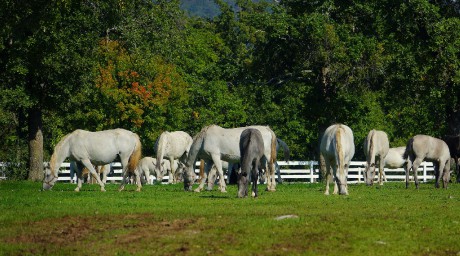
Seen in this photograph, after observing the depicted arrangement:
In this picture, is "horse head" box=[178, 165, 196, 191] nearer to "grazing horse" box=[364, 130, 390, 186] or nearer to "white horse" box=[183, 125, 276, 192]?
"white horse" box=[183, 125, 276, 192]

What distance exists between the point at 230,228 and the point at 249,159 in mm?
10485

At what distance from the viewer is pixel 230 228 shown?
19000 mm

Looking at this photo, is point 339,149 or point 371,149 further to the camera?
point 371,149

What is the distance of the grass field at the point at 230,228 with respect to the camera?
17.0 m

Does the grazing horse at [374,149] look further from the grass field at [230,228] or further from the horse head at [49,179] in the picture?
the grass field at [230,228]

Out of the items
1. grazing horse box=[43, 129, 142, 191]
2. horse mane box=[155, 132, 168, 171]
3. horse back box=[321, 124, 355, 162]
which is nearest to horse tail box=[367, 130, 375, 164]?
horse mane box=[155, 132, 168, 171]

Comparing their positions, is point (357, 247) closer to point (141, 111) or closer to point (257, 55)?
point (257, 55)

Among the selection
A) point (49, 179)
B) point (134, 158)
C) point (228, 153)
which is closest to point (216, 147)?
point (228, 153)

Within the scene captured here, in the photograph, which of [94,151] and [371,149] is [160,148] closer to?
[94,151]

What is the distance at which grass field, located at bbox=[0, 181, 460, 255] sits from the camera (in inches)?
671

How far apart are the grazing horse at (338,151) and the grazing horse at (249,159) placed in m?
2.80

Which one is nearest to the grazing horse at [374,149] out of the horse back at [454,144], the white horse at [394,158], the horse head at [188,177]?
the horse back at [454,144]

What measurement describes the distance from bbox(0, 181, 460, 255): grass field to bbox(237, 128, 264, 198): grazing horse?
312cm

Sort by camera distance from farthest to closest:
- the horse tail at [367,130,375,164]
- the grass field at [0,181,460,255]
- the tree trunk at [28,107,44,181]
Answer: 1. the tree trunk at [28,107,44,181]
2. the horse tail at [367,130,375,164]
3. the grass field at [0,181,460,255]
